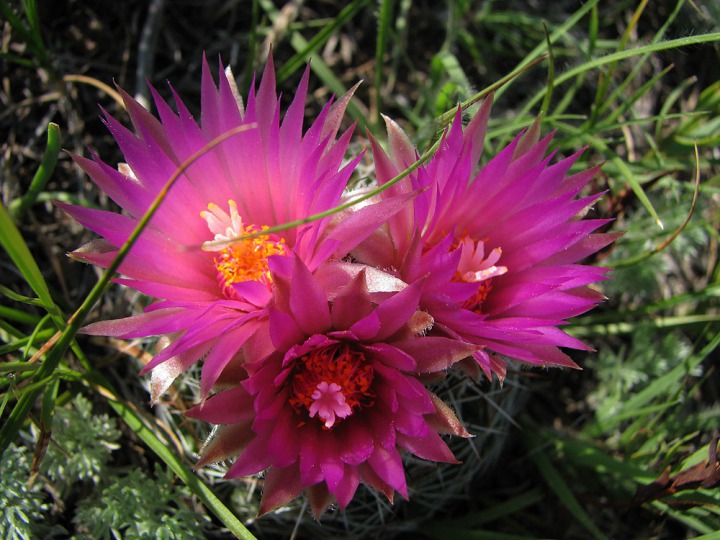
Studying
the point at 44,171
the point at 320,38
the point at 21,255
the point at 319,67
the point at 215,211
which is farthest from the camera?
the point at 319,67

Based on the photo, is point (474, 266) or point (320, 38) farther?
point (320, 38)

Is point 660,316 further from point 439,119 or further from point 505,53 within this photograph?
point 439,119

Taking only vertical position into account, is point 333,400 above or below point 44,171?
below

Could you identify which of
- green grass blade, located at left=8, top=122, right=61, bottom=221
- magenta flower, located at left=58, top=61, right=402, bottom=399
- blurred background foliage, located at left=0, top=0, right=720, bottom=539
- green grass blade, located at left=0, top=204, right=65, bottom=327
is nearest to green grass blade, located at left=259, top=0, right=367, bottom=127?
blurred background foliage, located at left=0, top=0, right=720, bottom=539

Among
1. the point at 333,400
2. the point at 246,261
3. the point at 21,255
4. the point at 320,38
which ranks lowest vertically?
the point at 333,400

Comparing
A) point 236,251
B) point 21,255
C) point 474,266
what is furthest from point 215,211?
point 474,266

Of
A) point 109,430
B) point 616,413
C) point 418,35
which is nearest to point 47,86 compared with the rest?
point 109,430

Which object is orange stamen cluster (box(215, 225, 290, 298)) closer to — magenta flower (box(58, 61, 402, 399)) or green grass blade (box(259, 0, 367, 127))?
magenta flower (box(58, 61, 402, 399))

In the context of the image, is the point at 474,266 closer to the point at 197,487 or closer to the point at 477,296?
the point at 477,296
